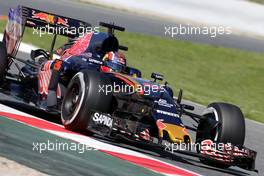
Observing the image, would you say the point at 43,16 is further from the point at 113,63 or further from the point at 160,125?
the point at 160,125

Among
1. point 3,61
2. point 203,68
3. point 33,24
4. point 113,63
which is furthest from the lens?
point 203,68

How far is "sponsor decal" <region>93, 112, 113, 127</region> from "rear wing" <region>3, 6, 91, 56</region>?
282 centimetres

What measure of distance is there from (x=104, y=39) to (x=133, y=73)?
60 cm

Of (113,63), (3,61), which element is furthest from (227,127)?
(3,61)

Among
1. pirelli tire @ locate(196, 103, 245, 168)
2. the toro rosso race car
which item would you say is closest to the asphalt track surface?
the toro rosso race car

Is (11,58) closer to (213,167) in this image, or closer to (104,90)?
(104,90)

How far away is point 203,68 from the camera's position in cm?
1992

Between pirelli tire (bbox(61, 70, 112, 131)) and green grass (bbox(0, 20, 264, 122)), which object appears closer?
pirelli tire (bbox(61, 70, 112, 131))

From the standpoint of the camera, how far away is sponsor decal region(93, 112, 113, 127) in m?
7.69

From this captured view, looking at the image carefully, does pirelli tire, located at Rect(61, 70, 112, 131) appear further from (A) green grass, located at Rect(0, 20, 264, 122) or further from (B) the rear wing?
(A) green grass, located at Rect(0, 20, 264, 122)

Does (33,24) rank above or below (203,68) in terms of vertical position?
below

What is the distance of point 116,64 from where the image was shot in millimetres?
9172

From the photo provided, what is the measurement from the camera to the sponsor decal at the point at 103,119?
303 inches

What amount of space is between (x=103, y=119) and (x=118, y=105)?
542 millimetres
